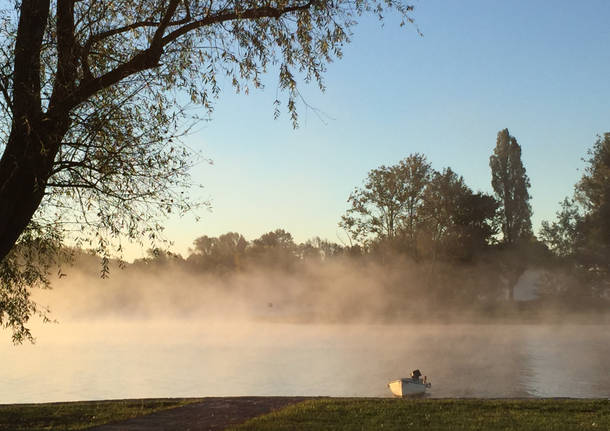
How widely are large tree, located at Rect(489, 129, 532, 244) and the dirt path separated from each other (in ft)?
167

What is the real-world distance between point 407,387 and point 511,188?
46.2m

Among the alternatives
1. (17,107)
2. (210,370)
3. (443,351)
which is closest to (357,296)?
(443,351)

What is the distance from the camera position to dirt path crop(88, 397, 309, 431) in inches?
466

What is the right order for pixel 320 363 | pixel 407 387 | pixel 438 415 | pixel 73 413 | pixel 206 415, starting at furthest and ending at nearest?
pixel 320 363 → pixel 407 387 → pixel 73 413 → pixel 206 415 → pixel 438 415

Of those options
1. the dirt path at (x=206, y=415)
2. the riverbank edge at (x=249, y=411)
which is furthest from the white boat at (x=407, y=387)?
the dirt path at (x=206, y=415)

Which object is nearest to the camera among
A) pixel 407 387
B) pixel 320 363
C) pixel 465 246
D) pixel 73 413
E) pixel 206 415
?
pixel 206 415

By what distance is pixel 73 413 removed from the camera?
44.6ft

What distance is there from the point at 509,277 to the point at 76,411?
5417 cm

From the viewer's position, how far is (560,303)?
58375 mm

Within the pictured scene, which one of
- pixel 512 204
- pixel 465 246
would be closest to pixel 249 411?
pixel 465 246

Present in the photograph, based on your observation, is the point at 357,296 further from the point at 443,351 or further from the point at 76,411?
the point at 76,411

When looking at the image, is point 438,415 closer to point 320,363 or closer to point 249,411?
point 249,411

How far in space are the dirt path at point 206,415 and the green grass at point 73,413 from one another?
0.47m

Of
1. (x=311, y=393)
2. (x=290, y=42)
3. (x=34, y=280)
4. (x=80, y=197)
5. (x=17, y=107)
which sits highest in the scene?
(x=290, y=42)
